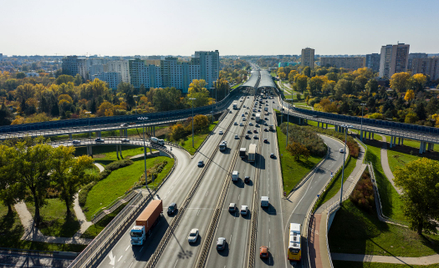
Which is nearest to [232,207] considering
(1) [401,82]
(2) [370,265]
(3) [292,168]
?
Result: (2) [370,265]

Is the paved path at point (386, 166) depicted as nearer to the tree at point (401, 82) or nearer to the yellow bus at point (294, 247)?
the yellow bus at point (294, 247)

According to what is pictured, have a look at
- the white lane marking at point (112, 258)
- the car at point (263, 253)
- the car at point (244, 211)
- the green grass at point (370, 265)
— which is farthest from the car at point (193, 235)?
the green grass at point (370, 265)

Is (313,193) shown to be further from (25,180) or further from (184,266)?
(25,180)

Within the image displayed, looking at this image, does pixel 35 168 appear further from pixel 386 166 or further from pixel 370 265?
Result: pixel 386 166

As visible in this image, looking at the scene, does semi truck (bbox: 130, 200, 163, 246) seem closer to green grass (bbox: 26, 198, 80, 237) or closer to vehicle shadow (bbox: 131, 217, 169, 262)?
vehicle shadow (bbox: 131, 217, 169, 262)

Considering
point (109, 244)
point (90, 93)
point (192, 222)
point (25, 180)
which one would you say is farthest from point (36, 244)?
point (90, 93)

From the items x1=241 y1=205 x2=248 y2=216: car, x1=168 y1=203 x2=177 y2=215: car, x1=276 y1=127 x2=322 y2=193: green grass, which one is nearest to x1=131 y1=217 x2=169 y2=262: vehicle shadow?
x1=168 y1=203 x2=177 y2=215: car
